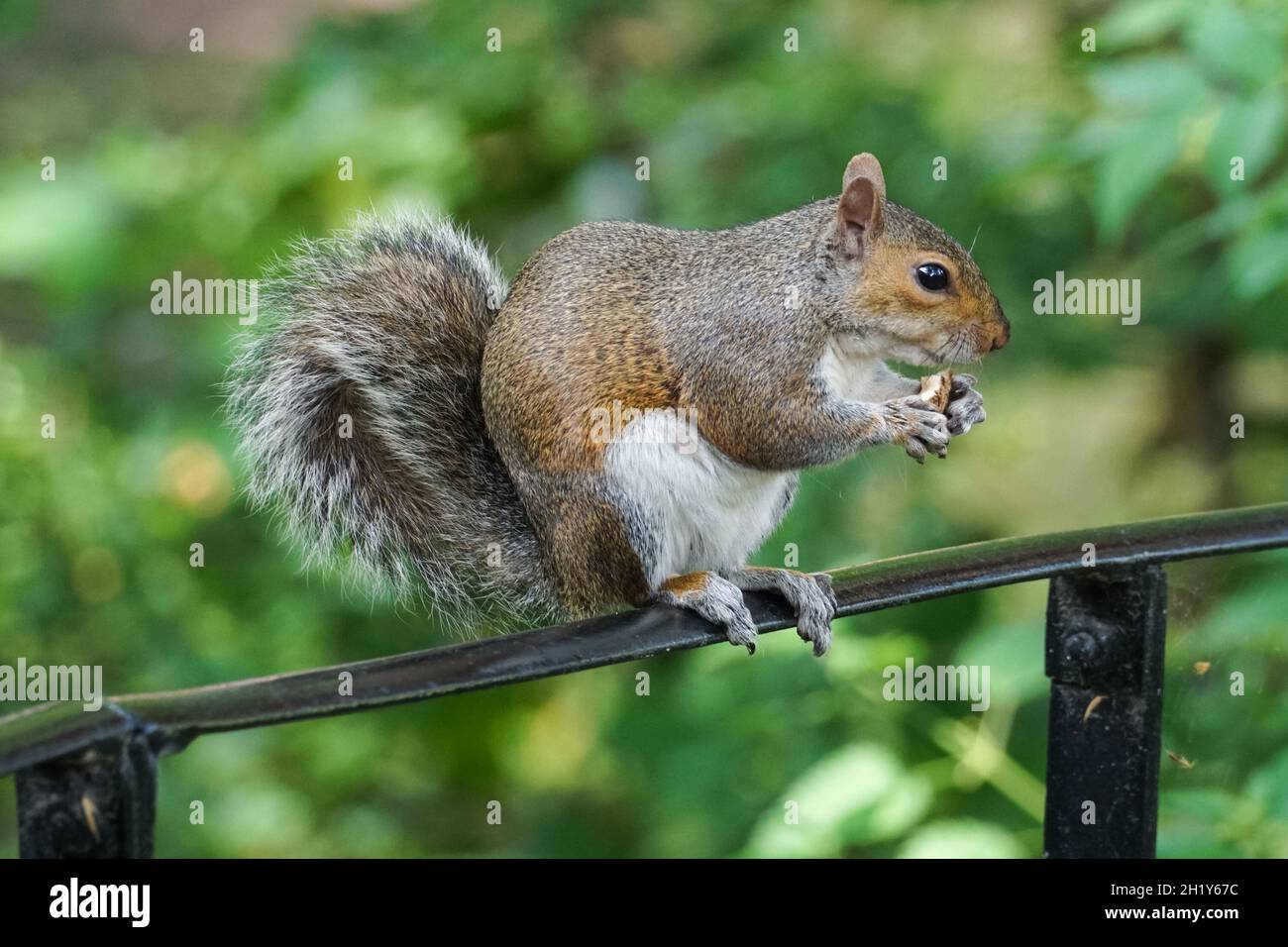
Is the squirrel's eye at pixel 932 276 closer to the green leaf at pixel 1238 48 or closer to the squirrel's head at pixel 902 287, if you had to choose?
the squirrel's head at pixel 902 287

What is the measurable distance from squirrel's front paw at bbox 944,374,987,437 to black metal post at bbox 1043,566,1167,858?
389 mm

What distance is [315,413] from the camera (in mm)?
1462

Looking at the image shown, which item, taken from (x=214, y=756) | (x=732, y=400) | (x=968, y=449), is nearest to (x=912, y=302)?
(x=732, y=400)

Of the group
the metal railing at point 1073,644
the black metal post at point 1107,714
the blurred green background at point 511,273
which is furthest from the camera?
the blurred green background at point 511,273

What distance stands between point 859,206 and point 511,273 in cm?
96

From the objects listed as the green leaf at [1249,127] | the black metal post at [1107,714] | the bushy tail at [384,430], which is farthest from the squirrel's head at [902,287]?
the black metal post at [1107,714]

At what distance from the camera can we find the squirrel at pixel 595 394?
4.61 feet

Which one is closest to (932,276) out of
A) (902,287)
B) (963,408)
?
(902,287)

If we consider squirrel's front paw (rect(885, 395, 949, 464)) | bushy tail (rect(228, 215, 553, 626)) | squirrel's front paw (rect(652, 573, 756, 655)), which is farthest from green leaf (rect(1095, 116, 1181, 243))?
bushy tail (rect(228, 215, 553, 626))

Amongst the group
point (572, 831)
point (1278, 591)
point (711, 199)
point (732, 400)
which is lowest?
point (572, 831)

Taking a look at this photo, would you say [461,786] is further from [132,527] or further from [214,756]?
[132,527]

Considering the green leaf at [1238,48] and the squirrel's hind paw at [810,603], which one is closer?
the squirrel's hind paw at [810,603]

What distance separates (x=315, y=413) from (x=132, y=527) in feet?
3.31

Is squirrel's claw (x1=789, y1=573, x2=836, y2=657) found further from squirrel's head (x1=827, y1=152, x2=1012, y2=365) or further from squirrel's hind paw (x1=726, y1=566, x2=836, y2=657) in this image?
squirrel's head (x1=827, y1=152, x2=1012, y2=365)
